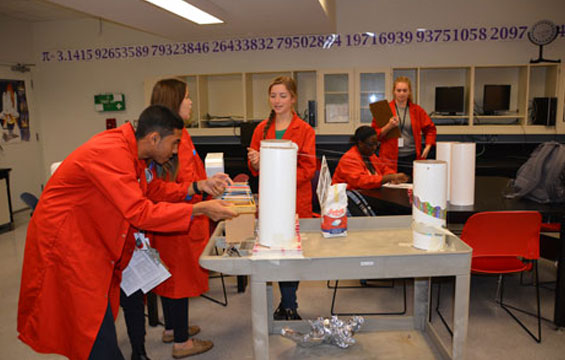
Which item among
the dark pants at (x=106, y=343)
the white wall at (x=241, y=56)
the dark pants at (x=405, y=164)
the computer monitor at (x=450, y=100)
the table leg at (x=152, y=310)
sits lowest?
the table leg at (x=152, y=310)

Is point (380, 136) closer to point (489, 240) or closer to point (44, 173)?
point (489, 240)

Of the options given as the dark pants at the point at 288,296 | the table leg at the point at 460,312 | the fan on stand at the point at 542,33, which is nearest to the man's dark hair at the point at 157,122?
the table leg at the point at 460,312

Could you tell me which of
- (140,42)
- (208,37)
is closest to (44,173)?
(140,42)

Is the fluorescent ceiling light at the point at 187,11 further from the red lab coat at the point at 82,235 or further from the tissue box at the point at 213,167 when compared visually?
the red lab coat at the point at 82,235

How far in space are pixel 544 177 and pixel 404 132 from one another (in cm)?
171

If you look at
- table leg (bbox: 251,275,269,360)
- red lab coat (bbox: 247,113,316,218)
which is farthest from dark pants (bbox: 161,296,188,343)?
table leg (bbox: 251,275,269,360)

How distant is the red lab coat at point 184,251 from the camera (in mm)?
2322

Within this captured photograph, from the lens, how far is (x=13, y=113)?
659 cm

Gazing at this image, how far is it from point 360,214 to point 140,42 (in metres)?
4.92

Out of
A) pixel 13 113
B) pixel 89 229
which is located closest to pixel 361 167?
pixel 89 229

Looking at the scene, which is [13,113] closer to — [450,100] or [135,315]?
[135,315]

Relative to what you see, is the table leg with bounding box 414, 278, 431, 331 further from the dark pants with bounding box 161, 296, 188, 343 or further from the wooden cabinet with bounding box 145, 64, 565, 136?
the wooden cabinet with bounding box 145, 64, 565, 136

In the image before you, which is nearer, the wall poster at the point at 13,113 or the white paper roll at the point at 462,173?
the white paper roll at the point at 462,173

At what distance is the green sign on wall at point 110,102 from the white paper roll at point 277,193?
568cm
